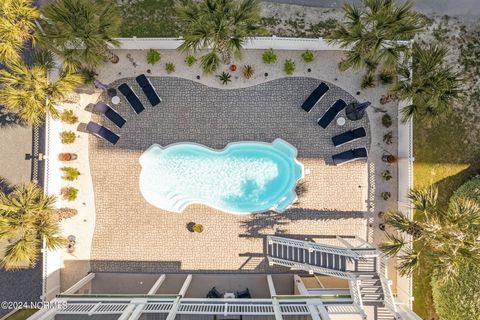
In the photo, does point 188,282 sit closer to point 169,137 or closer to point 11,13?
point 169,137

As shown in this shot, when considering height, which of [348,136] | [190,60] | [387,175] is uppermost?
[190,60]

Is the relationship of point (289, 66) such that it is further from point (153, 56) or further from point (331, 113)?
point (153, 56)

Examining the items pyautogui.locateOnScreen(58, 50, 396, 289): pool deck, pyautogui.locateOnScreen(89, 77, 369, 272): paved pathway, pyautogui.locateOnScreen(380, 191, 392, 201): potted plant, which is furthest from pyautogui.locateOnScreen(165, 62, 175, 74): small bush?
pyautogui.locateOnScreen(380, 191, 392, 201): potted plant

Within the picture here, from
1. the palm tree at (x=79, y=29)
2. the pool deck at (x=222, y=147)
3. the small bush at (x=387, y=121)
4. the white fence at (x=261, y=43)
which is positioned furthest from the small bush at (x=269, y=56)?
the palm tree at (x=79, y=29)

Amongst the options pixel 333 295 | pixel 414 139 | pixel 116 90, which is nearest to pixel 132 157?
pixel 116 90

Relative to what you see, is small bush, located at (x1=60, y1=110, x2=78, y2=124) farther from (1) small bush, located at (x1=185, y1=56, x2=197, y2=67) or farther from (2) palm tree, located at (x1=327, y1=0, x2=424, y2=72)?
(2) palm tree, located at (x1=327, y1=0, x2=424, y2=72)

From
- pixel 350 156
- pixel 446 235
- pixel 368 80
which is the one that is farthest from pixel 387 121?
pixel 446 235
